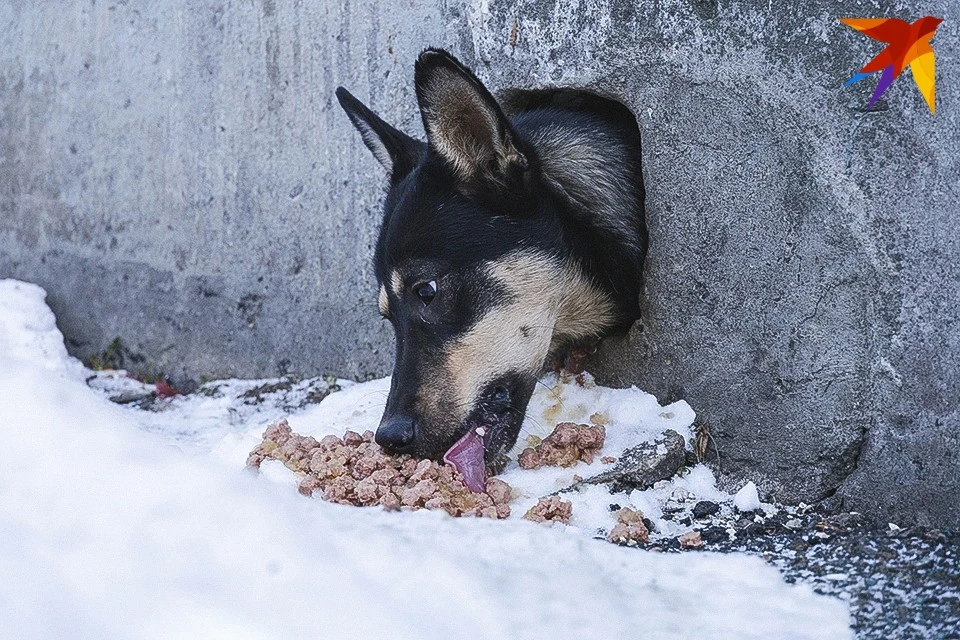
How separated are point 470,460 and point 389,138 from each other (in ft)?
3.71

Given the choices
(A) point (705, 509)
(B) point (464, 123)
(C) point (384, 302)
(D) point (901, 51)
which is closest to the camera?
(D) point (901, 51)

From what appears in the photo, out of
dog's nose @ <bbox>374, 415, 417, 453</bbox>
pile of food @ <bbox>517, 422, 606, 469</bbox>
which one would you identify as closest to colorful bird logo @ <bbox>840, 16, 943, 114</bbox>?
pile of food @ <bbox>517, 422, 606, 469</bbox>

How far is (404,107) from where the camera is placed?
14.0ft

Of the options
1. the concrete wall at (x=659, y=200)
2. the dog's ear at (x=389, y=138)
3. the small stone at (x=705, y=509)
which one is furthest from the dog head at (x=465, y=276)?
the small stone at (x=705, y=509)

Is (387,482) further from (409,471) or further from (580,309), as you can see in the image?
(580,309)

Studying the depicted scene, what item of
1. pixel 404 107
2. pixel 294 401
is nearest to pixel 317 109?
pixel 404 107

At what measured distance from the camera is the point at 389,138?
11.7 ft

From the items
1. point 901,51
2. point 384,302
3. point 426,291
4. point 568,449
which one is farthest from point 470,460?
point 901,51

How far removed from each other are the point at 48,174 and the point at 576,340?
362 centimetres

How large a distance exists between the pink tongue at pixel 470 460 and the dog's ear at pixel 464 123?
2.67 feet

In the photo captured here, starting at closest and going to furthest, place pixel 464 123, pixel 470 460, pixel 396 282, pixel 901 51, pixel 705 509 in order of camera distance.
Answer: pixel 901 51 → pixel 705 509 → pixel 470 460 → pixel 464 123 → pixel 396 282

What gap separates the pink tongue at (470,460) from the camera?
312 cm

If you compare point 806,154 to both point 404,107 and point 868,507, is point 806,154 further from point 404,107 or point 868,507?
point 404,107

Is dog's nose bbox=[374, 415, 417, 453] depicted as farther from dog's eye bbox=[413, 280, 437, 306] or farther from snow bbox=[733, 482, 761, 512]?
snow bbox=[733, 482, 761, 512]
